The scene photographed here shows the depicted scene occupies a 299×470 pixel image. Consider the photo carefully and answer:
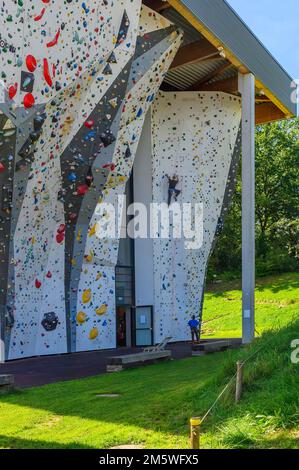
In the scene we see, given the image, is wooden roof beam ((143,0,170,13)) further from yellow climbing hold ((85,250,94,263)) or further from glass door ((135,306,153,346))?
glass door ((135,306,153,346))

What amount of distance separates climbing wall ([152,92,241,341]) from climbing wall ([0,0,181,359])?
323 cm

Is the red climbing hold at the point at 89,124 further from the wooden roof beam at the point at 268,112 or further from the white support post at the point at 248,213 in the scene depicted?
the wooden roof beam at the point at 268,112

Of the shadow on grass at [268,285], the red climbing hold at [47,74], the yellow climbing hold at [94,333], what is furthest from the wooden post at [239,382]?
the shadow on grass at [268,285]

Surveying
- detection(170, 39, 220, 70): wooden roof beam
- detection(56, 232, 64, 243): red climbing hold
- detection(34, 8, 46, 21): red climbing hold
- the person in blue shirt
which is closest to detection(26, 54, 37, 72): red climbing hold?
detection(34, 8, 46, 21): red climbing hold

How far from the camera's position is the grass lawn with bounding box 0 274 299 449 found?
6.25m

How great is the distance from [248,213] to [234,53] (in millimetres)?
5638

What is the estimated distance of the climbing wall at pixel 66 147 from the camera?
1474cm

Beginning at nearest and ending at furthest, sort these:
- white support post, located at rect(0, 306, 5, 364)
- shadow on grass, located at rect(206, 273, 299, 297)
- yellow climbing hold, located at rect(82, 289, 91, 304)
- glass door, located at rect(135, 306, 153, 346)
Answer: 1. white support post, located at rect(0, 306, 5, 364)
2. yellow climbing hold, located at rect(82, 289, 91, 304)
3. glass door, located at rect(135, 306, 153, 346)
4. shadow on grass, located at rect(206, 273, 299, 297)

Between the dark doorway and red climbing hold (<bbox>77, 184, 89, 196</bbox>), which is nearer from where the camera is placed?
red climbing hold (<bbox>77, 184, 89, 196</bbox>)

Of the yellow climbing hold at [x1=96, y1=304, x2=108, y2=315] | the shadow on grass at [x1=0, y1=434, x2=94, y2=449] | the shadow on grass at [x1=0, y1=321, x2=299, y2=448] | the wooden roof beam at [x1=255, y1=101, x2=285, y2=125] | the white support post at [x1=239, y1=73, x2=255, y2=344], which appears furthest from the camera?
the wooden roof beam at [x1=255, y1=101, x2=285, y2=125]

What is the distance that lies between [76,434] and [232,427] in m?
1.92

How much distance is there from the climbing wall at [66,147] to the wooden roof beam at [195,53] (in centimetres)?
210

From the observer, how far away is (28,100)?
14672mm

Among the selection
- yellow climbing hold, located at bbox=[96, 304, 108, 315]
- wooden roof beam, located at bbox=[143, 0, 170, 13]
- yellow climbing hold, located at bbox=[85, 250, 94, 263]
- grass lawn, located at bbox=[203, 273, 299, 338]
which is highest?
wooden roof beam, located at bbox=[143, 0, 170, 13]
